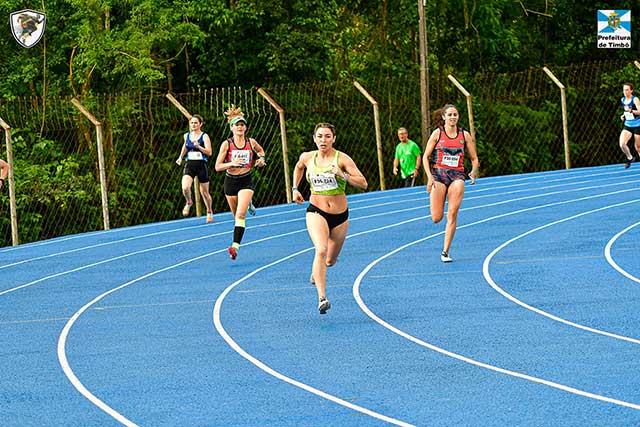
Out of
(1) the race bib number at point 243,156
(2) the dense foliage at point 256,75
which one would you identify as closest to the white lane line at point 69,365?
(1) the race bib number at point 243,156

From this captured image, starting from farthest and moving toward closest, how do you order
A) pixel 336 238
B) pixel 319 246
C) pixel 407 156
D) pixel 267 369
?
1. pixel 407 156
2. pixel 336 238
3. pixel 319 246
4. pixel 267 369

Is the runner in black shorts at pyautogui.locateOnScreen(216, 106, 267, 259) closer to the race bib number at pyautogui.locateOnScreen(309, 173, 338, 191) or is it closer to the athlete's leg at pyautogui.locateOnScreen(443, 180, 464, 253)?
the athlete's leg at pyautogui.locateOnScreen(443, 180, 464, 253)

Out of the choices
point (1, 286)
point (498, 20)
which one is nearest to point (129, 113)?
point (1, 286)

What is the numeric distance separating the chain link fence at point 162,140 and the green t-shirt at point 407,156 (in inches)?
91.3

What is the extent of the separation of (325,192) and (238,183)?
17.9ft

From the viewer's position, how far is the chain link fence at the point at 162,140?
86.4 feet

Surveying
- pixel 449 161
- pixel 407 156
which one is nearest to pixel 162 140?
pixel 407 156

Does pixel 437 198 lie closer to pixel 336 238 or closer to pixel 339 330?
pixel 336 238

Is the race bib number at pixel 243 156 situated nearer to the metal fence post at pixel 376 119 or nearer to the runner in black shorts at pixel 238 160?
the runner in black shorts at pixel 238 160

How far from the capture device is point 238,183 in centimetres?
1662

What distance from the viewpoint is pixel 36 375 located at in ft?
29.7

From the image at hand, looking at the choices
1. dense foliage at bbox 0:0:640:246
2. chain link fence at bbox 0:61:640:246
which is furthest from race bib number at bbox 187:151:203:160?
dense foliage at bbox 0:0:640:246

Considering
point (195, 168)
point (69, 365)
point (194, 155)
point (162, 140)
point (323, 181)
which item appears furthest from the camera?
point (162, 140)

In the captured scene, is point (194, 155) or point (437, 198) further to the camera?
point (194, 155)
